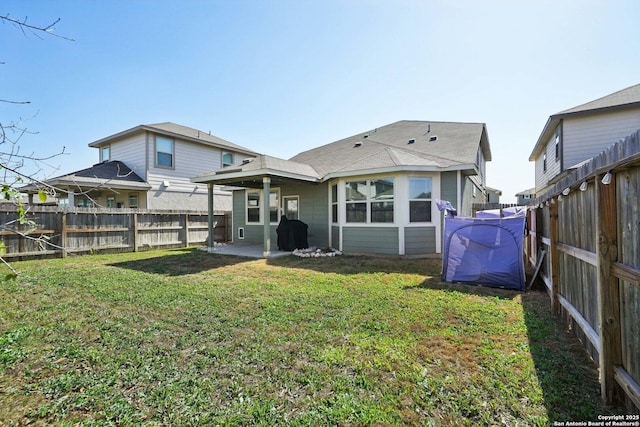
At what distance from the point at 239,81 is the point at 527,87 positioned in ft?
31.1

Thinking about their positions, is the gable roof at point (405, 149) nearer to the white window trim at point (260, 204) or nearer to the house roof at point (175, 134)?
the white window trim at point (260, 204)

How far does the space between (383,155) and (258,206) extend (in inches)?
237

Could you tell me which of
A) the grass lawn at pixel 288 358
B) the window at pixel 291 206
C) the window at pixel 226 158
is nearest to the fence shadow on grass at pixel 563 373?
the grass lawn at pixel 288 358

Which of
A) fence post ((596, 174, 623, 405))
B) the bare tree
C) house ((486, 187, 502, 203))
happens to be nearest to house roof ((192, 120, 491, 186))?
fence post ((596, 174, 623, 405))

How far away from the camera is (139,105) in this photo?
6.62 m

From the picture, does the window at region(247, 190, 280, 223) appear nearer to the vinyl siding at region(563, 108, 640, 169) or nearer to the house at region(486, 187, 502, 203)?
the vinyl siding at region(563, 108, 640, 169)

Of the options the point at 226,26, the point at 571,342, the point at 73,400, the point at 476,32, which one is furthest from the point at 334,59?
the point at 73,400

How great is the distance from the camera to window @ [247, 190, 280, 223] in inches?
496

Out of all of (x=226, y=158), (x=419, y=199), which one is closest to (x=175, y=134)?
(x=226, y=158)

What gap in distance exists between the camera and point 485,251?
5.90m

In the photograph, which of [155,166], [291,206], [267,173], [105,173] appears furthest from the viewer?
[155,166]

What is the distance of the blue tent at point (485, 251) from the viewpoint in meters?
5.59

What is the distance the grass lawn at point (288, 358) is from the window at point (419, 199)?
3.83 m

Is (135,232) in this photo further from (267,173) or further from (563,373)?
(563,373)
